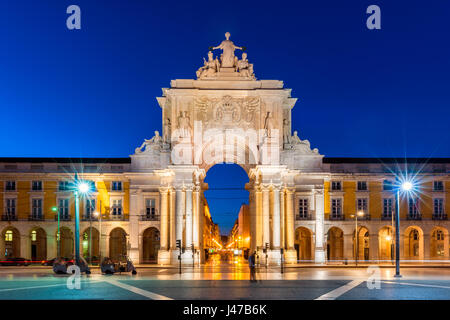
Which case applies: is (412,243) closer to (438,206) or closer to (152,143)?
(438,206)

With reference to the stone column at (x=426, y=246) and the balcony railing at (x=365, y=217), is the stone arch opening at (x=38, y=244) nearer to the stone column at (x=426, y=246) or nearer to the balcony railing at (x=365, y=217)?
the balcony railing at (x=365, y=217)

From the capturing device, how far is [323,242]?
6919 cm

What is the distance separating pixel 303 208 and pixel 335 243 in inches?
384

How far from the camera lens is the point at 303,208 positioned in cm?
6969

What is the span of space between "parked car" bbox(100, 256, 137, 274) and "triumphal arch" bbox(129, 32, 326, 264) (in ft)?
61.9

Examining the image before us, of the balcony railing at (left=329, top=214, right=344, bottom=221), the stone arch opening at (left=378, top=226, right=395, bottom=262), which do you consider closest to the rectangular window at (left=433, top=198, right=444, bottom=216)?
the stone arch opening at (left=378, top=226, right=395, bottom=262)

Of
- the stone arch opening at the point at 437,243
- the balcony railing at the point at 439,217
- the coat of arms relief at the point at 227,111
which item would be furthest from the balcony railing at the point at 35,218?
Answer: the stone arch opening at the point at 437,243

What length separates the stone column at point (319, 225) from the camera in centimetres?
6794

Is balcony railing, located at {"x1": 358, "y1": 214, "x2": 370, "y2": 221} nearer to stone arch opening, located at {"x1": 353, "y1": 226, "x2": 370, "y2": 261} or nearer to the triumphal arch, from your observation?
stone arch opening, located at {"x1": 353, "y1": 226, "x2": 370, "y2": 261}

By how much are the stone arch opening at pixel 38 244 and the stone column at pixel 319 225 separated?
107ft

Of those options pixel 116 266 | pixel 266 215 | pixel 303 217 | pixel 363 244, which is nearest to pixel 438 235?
pixel 363 244

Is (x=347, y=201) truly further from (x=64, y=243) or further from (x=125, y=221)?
(x=64, y=243)
